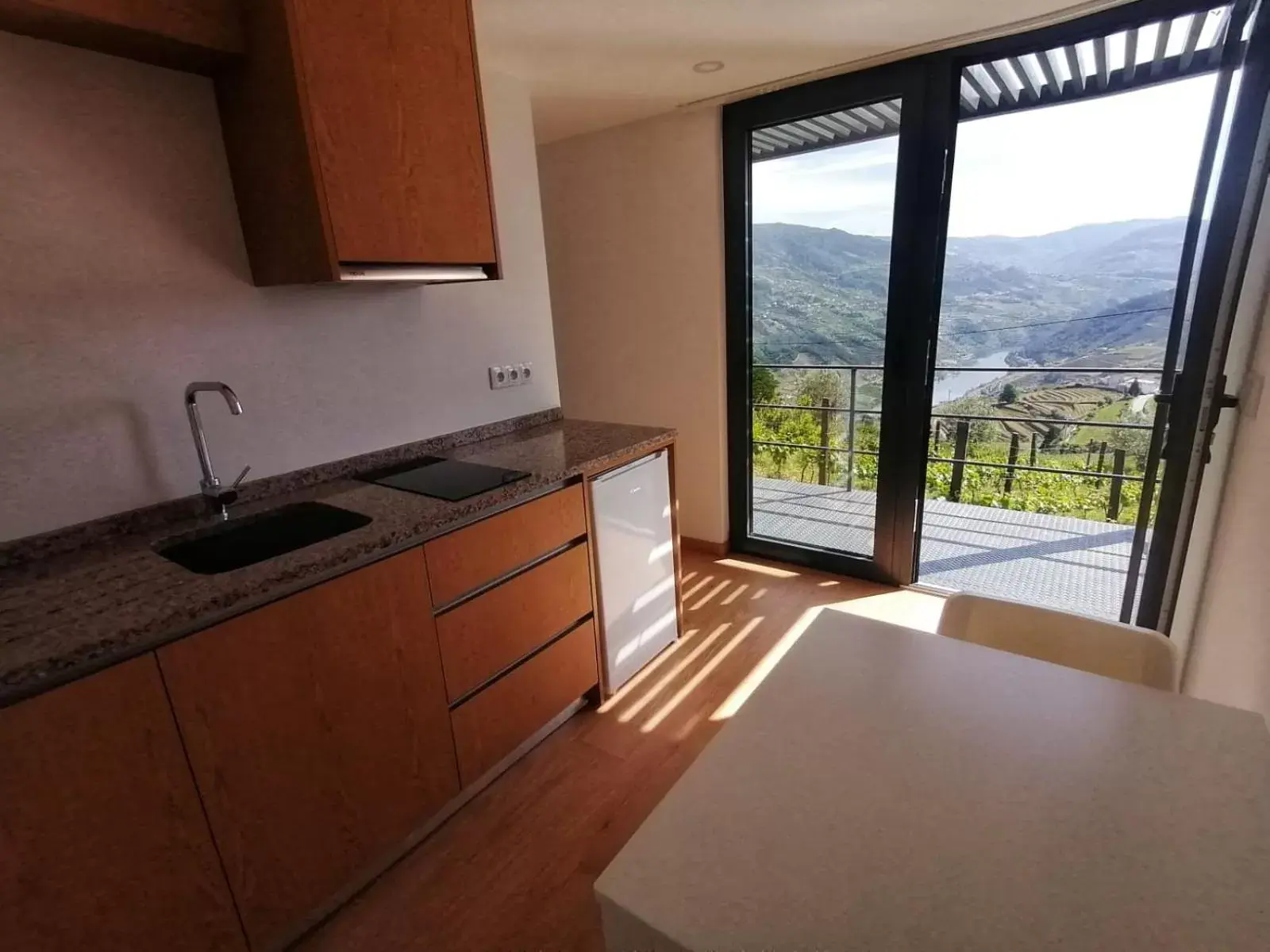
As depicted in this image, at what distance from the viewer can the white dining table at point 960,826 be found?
0.58 meters

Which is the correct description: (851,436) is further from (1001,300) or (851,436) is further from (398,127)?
(398,127)

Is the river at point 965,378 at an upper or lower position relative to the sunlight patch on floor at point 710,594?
upper

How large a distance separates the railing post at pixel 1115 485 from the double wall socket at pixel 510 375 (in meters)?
2.76

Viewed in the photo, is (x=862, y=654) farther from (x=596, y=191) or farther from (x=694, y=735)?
(x=596, y=191)

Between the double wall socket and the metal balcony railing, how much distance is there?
1.30 meters

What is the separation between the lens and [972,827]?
0.69 m

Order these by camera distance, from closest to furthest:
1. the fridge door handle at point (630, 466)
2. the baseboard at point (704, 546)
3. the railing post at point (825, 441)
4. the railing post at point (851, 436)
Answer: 1. the fridge door handle at point (630, 466)
2. the railing post at point (851, 436)
3. the railing post at point (825, 441)
4. the baseboard at point (704, 546)

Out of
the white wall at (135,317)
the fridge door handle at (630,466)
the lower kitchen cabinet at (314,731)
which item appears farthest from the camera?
the fridge door handle at (630,466)

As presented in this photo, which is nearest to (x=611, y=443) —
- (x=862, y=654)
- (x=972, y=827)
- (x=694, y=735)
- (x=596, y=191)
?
(x=694, y=735)

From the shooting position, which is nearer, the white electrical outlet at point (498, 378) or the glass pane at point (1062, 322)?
the glass pane at point (1062, 322)

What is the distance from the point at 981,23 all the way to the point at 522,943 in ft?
10.6

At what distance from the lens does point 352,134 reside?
152 centimetres

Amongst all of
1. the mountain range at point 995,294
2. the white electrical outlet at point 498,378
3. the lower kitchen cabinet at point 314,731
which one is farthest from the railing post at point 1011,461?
the lower kitchen cabinet at point 314,731

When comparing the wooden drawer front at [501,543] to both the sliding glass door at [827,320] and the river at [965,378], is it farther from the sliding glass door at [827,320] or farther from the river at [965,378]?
the river at [965,378]
